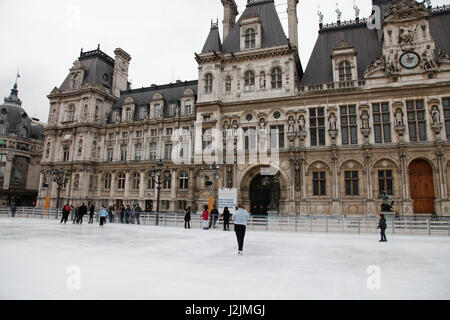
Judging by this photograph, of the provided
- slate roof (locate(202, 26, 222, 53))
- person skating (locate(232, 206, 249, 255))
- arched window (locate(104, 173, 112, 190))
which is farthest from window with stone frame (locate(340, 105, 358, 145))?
arched window (locate(104, 173, 112, 190))

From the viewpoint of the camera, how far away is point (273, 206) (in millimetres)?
25766

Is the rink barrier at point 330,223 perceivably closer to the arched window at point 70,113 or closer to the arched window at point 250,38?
the arched window at point 250,38

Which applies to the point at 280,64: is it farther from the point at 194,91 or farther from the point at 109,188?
the point at 109,188

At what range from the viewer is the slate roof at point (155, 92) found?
41406 millimetres

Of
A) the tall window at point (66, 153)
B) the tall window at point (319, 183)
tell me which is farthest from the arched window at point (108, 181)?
the tall window at point (319, 183)

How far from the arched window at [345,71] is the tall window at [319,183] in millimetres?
9847

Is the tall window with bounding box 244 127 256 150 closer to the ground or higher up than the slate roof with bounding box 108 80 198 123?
closer to the ground

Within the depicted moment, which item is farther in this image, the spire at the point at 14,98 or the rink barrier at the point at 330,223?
the spire at the point at 14,98

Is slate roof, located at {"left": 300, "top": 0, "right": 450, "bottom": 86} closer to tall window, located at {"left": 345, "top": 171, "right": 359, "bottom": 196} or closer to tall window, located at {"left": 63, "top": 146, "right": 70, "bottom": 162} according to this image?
tall window, located at {"left": 345, "top": 171, "right": 359, "bottom": 196}

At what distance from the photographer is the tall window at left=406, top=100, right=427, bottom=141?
25.2m

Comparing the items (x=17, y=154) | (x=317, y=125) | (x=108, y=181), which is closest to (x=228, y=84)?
(x=317, y=125)

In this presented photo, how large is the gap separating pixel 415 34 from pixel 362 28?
6729mm

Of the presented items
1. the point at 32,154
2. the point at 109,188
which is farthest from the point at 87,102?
the point at 32,154

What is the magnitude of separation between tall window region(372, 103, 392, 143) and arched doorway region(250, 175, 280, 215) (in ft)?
34.0
